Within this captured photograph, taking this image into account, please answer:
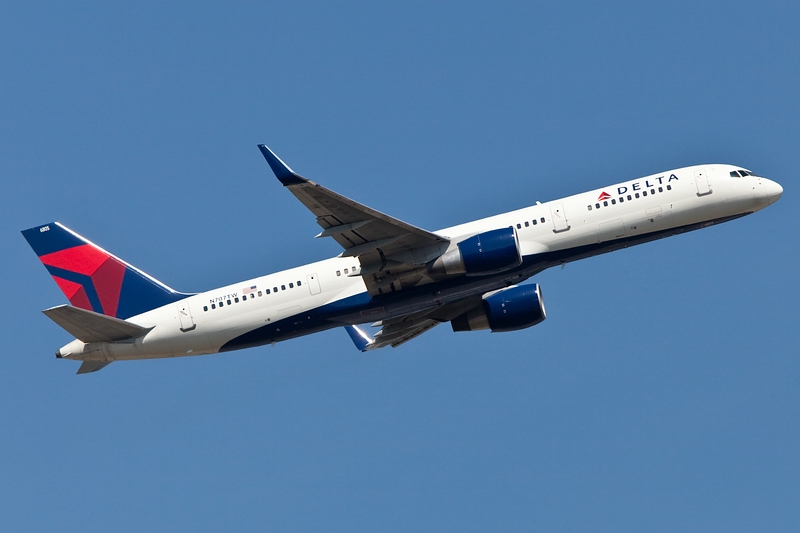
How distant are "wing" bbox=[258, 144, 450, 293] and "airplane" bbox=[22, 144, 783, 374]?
0.21 ft

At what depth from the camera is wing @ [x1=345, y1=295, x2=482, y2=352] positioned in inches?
2175

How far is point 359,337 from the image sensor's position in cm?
5925

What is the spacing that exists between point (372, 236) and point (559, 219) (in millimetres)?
9297

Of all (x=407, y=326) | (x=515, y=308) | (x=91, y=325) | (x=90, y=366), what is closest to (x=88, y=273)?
(x=91, y=325)

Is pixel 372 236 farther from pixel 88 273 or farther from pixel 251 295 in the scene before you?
pixel 88 273

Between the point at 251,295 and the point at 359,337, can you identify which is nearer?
the point at 251,295

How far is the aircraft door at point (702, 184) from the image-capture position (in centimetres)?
5103

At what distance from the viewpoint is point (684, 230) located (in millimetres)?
51625

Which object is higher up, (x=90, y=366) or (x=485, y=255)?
(x=90, y=366)

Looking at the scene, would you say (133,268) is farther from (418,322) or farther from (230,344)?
(418,322)

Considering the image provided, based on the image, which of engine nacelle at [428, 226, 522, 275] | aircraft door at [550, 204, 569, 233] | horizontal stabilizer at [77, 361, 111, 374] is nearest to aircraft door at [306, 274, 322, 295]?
engine nacelle at [428, 226, 522, 275]

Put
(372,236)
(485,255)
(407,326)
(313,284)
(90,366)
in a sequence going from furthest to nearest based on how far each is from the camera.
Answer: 1. (407,326)
2. (90,366)
3. (313,284)
4. (372,236)
5. (485,255)

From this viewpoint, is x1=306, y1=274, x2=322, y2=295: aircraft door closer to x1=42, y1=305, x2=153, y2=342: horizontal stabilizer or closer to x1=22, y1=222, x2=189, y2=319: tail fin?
x1=22, y1=222, x2=189, y2=319: tail fin

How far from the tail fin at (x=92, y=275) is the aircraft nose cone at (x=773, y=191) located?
30.3 m
